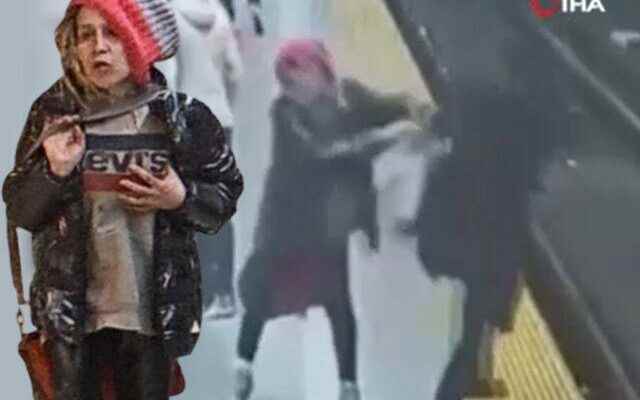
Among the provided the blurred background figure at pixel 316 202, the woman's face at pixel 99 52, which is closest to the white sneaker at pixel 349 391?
the blurred background figure at pixel 316 202

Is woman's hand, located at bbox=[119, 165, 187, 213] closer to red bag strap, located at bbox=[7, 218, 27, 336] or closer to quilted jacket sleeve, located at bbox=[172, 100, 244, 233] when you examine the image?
quilted jacket sleeve, located at bbox=[172, 100, 244, 233]

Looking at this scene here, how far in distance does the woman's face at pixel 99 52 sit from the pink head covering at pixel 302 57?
0.54 feet

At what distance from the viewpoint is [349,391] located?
1.21m

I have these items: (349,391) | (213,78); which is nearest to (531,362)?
(349,391)

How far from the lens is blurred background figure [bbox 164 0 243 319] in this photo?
3.97ft

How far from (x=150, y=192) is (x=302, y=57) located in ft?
0.69

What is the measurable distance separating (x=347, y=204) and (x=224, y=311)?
0.50 feet

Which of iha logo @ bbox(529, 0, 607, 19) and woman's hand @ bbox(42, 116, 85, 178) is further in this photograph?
iha logo @ bbox(529, 0, 607, 19)

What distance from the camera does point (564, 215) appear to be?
1.21 m

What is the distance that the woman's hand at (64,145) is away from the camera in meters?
1.11

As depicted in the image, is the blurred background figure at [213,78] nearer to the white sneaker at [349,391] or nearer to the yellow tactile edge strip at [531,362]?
the white sneaker at [349,391]

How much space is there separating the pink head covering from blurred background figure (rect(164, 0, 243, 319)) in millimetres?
40

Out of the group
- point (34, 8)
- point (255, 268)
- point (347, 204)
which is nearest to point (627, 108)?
point (347, 204)

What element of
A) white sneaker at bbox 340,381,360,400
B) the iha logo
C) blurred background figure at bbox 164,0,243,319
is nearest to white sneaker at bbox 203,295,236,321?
blurred background figure at bbox 164,0,243,319
